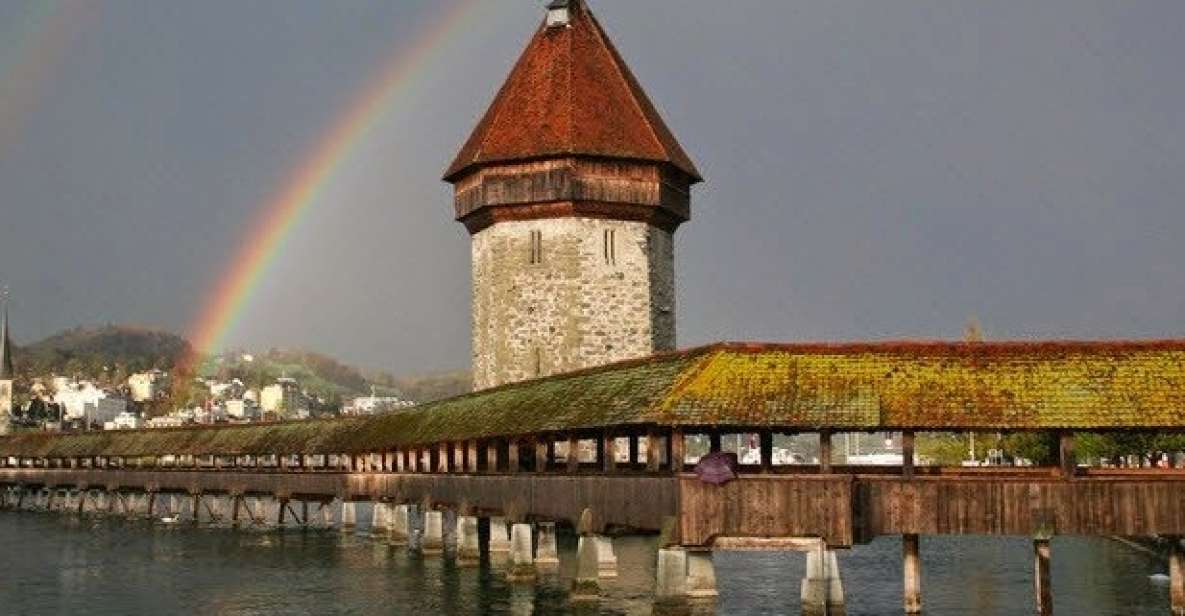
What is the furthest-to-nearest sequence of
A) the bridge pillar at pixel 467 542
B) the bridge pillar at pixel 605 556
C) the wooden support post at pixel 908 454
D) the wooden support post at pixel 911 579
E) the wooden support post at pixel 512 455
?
the bridge pillar at pixel 467 542 → the wooden support post at pixel 512 455 → the bridge pillar at pixel 605 556 → the wooden support post at pixel 911 579 → the wooden support post at pixel 908 454

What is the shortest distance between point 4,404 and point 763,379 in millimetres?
151113

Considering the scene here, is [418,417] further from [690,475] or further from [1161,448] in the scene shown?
[1161,448]

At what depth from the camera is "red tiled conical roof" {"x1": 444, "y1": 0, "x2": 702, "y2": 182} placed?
46156mm

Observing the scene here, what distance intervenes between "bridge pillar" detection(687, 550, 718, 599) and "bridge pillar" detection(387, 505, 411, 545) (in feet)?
78.8

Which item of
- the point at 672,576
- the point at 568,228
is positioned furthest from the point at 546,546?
the point at 568,228

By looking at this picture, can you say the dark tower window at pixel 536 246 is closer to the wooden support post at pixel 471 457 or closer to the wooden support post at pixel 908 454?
the wooden support post at pixel 471 457

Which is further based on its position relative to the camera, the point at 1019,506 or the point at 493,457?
the point at 493,457

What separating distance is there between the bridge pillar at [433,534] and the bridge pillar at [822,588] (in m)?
19.3

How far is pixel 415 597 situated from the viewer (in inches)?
1195

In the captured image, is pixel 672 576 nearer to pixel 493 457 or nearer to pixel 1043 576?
pixel 1043 576

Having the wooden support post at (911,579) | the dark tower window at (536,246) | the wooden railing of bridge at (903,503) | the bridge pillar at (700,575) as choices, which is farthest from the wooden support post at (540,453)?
the dark tower window at (536,246)

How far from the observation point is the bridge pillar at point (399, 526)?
46097mm

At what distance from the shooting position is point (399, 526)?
153 ft

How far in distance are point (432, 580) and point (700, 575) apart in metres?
12.1
